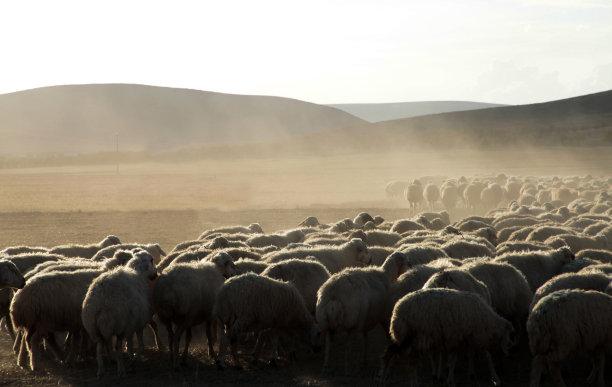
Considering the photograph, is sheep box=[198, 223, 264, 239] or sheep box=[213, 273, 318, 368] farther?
sheep box=[198, 223, 264, 239]

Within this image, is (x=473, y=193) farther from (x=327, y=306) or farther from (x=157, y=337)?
(x=327, y=306)

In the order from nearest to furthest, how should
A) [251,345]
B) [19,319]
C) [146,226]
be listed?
[19,319] → [251,345] → [146,226]

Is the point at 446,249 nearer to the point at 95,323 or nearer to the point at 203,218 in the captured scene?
the point at 95,323

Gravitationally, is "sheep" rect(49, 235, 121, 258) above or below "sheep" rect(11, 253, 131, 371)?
above

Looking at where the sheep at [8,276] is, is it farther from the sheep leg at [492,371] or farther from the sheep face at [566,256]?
the sheep face at [566,256]

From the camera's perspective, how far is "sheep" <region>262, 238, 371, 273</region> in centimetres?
1170

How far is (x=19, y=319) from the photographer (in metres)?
9.15

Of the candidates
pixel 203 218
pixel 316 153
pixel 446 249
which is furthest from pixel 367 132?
pixel 446 249

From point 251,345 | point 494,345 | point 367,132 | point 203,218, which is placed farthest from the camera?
point 367,132

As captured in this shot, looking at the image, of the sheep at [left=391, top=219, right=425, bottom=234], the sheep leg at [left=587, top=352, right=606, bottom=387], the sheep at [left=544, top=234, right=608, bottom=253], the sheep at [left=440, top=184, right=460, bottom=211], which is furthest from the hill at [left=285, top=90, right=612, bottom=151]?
the sheep leg at [left=587, top=352, right=606, bottom=387]

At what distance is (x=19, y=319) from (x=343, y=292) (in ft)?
15.4

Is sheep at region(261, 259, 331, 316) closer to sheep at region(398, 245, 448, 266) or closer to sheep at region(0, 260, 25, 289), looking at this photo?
sheep at region(398, 245, 448, 266)

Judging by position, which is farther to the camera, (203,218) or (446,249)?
(203,218)

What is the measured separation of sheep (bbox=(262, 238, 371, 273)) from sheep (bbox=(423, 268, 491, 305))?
3281 millimetres
